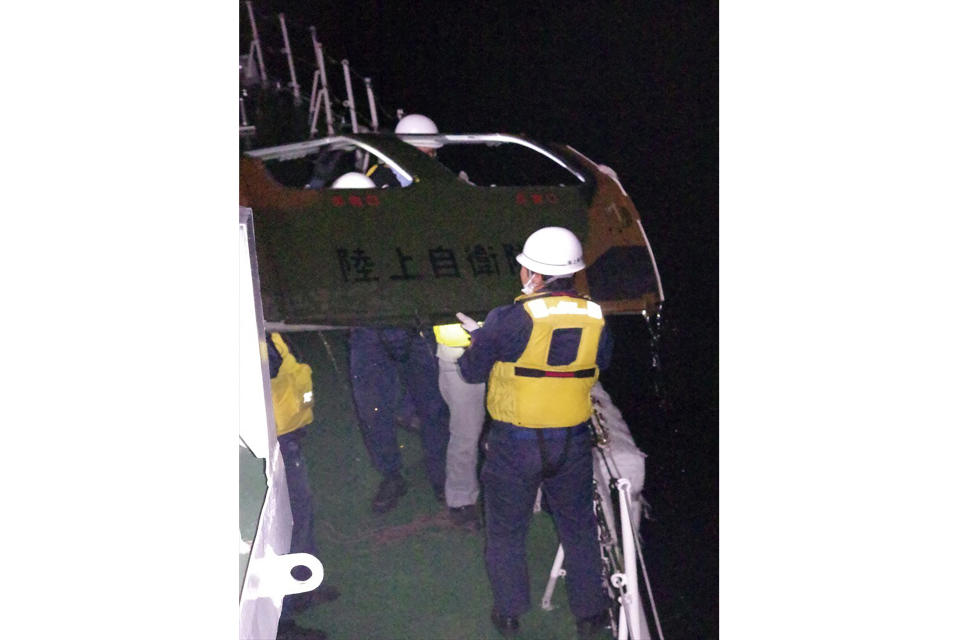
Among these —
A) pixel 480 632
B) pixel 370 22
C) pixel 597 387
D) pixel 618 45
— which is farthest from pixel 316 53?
pixel 480 632

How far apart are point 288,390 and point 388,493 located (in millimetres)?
789

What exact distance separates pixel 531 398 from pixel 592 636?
0.78 meters

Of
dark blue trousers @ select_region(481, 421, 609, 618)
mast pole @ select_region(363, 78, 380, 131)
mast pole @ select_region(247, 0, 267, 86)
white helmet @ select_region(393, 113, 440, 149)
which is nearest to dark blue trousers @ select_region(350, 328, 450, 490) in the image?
dark blue trousers @ select_region(481, 421, 609, 618)

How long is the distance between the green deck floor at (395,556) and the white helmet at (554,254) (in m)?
0.97

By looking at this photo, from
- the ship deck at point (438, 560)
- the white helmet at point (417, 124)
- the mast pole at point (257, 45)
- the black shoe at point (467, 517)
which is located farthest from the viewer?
the mast pole at point (257, 45)

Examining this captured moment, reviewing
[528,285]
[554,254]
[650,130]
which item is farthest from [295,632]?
[650,130]

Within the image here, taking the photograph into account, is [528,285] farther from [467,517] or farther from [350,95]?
[350,95]

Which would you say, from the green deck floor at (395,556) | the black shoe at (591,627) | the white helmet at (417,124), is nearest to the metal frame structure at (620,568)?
the black shoe at (591,627)

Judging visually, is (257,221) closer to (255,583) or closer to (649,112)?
(649,112)

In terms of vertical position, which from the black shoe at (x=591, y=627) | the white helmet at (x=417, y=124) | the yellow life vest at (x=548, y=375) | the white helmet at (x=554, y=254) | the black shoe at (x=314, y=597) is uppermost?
the white helmet at (x=417, y=124)

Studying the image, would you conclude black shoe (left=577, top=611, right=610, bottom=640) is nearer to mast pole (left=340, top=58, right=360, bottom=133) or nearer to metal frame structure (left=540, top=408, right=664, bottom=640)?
metal frame structure (left=540, top=408, right=664, bottom=640)

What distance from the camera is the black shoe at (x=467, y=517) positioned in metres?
2.44

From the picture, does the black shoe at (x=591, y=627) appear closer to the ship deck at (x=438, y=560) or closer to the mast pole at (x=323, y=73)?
→ the ship deck at (x=438, y=560)

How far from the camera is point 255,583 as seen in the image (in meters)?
0.78
